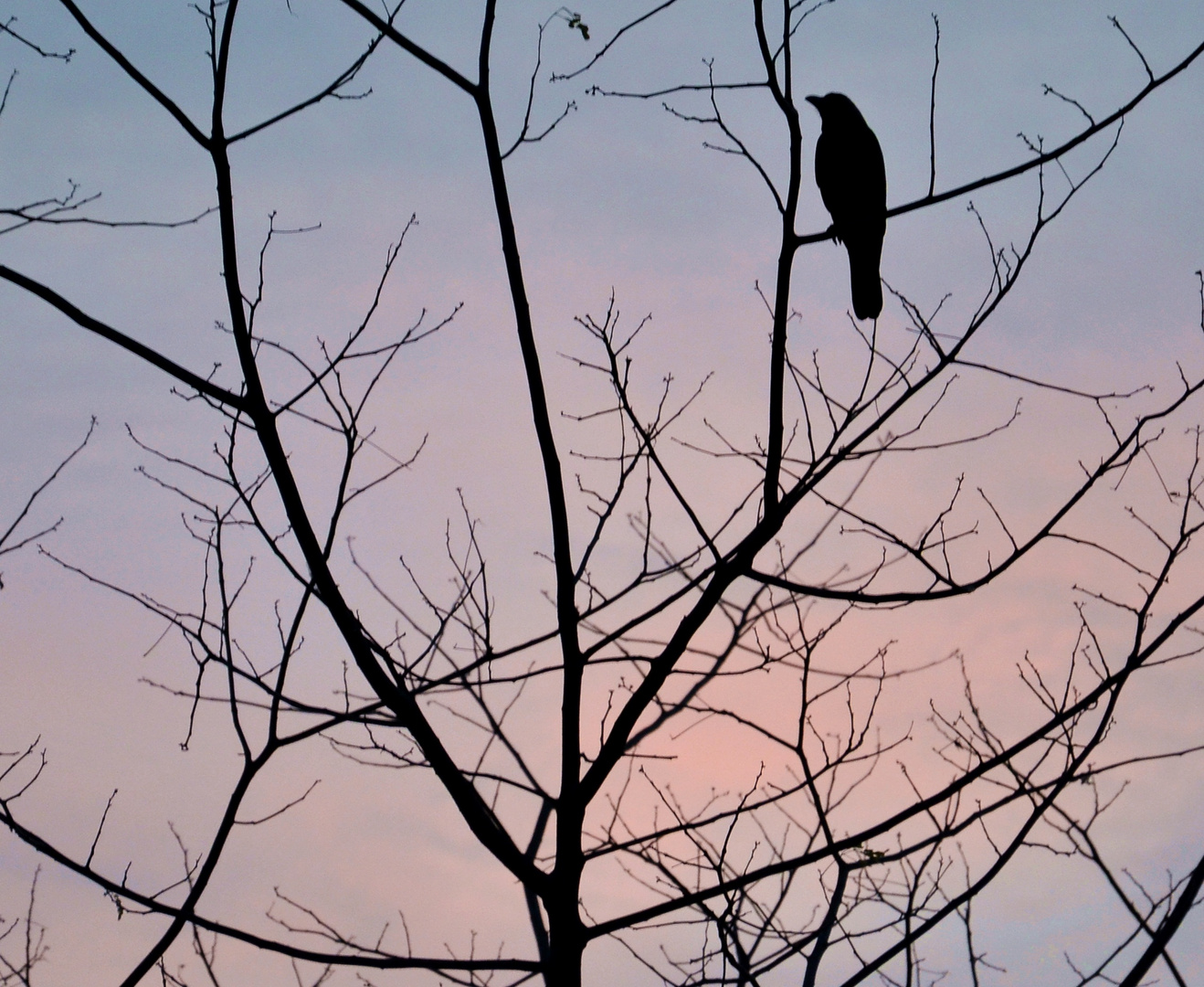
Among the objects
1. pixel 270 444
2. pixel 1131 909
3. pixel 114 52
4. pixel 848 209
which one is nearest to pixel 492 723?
pixel 270 444

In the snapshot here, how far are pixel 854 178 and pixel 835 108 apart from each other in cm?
56

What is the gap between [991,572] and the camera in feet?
9.17

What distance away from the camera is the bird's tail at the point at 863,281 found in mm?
5500

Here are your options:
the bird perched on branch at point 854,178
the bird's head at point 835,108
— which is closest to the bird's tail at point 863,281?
the bird perched on branch at point 854,178

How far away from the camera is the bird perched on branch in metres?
5.60

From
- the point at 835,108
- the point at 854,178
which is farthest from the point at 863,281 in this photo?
the point at 835,108

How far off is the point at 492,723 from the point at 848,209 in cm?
328

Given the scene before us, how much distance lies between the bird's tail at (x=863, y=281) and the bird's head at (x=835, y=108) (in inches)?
36.9

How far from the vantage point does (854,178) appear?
19.5 feet

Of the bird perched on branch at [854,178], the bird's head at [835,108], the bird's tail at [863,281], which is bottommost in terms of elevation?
the bird's tail at [863,281]

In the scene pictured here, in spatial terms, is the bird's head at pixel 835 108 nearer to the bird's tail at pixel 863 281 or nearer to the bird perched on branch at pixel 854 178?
the bird perched on branch at pixel 854 178

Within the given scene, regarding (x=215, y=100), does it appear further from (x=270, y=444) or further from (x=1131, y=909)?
(x=1131, y=909)

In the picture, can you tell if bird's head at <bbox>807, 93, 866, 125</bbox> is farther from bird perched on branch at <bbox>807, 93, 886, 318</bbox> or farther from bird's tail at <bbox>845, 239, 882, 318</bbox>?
bird's tail at <bbox>845, 239, 882, 318</bbox>

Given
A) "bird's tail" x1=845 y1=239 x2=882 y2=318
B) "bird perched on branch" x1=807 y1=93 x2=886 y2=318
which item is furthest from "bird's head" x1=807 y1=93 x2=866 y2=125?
"bird's tail" x1=845 y1=239 x2=882 y2=318
